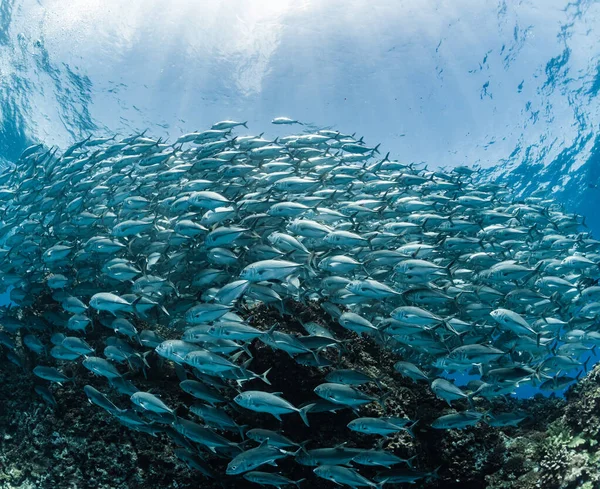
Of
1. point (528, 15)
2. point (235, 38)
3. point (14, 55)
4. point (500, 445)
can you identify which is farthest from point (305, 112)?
point (500, 445)

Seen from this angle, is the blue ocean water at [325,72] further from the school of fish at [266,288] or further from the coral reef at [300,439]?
the coral reef at [300,439]

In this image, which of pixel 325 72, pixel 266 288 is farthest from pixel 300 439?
pixel 325 72

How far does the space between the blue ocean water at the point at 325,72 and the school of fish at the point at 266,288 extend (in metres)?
12.7

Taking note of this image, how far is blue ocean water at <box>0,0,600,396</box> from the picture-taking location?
19625mm

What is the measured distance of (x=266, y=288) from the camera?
16.9 ft

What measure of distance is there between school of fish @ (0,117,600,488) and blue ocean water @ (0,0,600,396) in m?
12.7

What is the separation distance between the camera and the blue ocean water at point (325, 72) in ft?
64.4

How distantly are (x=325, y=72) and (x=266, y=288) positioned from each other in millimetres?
19622

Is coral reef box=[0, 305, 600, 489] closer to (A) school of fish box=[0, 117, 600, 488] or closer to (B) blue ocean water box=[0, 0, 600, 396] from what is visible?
(A) school of fish box=[0, 117, 600, 488]

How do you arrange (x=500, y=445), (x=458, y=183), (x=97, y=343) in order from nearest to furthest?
(x=500, y=445) < (x=97, y=343) < (x=458, y=183)

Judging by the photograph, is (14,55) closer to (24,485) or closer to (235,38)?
(235,38)

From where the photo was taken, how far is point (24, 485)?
5812 millimetres

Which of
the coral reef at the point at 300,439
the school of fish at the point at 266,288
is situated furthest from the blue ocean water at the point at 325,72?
the coral reef at the point at 300,439

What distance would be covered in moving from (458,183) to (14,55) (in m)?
21.3
